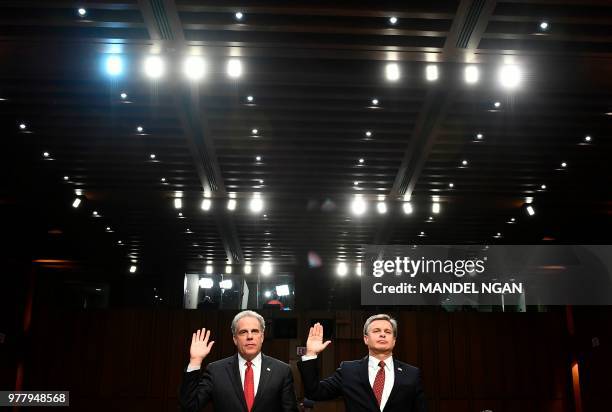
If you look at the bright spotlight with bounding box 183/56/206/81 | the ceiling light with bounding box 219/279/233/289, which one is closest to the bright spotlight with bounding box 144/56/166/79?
the bright spotlight with bounding box 183/56/206/81

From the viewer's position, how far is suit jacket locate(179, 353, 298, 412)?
3143 mm

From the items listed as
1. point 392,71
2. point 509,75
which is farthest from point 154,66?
point 509,75

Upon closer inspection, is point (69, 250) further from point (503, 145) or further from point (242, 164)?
point (503, 145)

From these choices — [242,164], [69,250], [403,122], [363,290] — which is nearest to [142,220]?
[69,250]

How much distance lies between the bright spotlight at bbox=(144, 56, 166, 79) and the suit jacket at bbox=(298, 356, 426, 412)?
209 inches

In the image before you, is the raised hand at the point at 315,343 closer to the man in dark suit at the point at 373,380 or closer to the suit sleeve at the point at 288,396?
the man in dark suit at the point at 373,380

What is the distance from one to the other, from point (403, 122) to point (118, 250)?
986cm

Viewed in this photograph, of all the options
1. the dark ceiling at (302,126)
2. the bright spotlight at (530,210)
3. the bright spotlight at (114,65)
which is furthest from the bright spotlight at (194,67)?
Result: the bright spotlight at (530,210)

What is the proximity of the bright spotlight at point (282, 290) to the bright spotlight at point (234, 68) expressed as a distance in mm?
8312

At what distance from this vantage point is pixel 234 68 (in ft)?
25.3

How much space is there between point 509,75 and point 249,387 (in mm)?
5909

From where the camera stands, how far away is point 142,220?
1401 centimetres

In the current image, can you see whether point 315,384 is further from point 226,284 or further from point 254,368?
point 226,284

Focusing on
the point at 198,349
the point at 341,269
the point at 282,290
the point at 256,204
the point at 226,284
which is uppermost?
the point at 256,204
